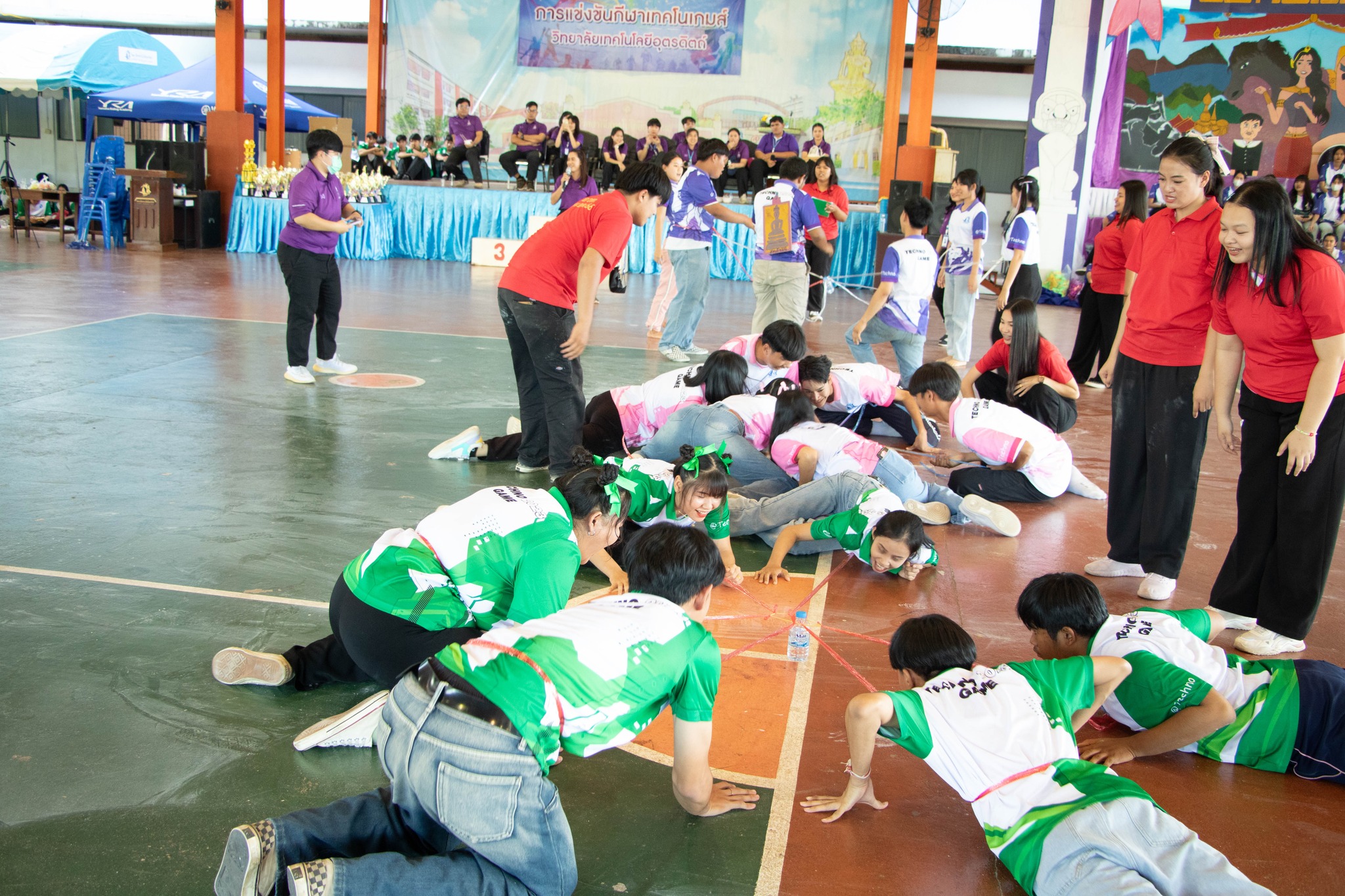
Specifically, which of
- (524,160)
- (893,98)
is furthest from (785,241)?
(893,98)

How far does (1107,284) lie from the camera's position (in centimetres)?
810

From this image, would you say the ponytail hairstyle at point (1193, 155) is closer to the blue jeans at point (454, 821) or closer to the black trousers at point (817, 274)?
the blue jeans at point (454, 821)

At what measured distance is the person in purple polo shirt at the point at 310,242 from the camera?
710 cm

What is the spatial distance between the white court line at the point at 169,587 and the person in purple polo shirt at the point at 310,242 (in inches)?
140

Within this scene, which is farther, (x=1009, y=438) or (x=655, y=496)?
(x=1009, y=438)

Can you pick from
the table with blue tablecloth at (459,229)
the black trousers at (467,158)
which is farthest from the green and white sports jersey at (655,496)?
the black trousers at (467,158)

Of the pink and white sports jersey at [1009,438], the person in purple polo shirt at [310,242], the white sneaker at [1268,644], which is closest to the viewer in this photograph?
the white sneaker at [1268,644]

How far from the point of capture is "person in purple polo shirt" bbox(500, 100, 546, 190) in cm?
1748

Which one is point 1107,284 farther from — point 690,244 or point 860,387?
point 690,244

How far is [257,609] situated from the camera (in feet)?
11.8

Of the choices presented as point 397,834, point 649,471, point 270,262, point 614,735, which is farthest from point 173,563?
point 270,262

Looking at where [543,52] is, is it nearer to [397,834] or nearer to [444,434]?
[444,434]

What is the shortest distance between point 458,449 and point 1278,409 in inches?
150

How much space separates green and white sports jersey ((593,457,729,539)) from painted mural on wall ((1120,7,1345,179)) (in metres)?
15.0
